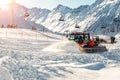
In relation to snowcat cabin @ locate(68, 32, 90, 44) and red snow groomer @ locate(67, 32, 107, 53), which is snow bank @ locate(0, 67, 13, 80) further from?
snowcat cabin @ locate(68, 32, 90, 44)

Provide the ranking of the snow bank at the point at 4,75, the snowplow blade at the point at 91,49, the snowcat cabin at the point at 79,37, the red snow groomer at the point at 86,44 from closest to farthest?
1. the snow bank at the point at 4,75
2. the snowplow blade at the point at 91,49
3. the red snow groomer at the point at 86,44
4. the snowcat cabin at the point at 79,37

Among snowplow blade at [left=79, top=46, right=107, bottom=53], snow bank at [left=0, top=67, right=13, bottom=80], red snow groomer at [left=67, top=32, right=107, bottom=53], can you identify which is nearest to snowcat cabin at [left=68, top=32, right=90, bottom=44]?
red snow groomer at [left=67, top=32, right=107, bottom=53]

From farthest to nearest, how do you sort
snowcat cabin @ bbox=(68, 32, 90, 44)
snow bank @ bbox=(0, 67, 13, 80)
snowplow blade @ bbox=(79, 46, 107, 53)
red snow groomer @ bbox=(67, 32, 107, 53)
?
snowcat cabin @ bbox=(68, 32, 90, 44)
red snow groomer @ bbox=(67, 32, 107, 53)
snowplow blade @ bbox=(79, 46, 107, 53)
snow bank @ bbox=(0, 67, 13, 80)

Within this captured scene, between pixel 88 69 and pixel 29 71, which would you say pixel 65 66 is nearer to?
pixel 88 69

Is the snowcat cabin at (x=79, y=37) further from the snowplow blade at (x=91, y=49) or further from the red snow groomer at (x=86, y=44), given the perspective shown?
the snowplow blade at (x=91, y=49)

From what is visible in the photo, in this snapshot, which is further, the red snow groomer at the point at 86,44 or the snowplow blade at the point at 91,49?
the red snow groomer at the point at 86,44

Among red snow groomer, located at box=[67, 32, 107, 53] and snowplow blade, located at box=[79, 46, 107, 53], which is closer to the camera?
snowplow blade, located at box=[79, 46, 107, 53]

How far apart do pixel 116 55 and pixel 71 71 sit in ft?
36.4

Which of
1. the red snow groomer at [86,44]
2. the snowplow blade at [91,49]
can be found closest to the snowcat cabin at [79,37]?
the red snow groomer at [86,44]

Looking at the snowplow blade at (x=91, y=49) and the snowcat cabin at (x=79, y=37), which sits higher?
the snowcat cabin at (x=79, y=37)

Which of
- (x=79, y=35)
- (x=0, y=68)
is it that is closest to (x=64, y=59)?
(x=0, y=68)

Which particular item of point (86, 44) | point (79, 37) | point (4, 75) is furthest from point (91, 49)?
point (4, 75)

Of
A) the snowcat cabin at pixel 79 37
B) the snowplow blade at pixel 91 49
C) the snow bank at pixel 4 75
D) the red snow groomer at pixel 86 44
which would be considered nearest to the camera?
the snow bank at pixel 4 75

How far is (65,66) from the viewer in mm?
19531
